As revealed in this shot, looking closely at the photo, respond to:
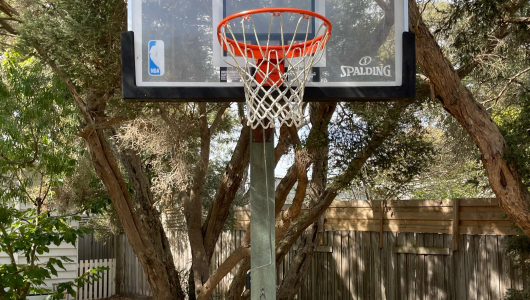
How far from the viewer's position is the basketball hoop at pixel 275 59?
14.4ft

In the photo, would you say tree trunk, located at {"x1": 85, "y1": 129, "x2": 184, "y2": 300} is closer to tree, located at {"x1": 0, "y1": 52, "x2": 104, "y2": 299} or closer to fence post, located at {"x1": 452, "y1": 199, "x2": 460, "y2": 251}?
tree, located at {"x1": 0, "y1": 52, "x2": 104, "y2": 299}

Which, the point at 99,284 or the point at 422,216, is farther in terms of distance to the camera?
the point at 99,284

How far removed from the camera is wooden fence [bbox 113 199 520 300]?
6.97 meters

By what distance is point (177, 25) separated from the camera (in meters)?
4.98

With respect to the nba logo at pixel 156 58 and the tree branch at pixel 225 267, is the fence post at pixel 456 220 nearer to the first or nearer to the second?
the tree branch at pixel 225 267

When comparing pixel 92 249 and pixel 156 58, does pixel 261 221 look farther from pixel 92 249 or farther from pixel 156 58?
pixel 92 249

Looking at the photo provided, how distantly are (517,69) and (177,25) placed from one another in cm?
641

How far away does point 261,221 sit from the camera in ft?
18.6

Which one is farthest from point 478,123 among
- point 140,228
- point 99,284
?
point 99,284

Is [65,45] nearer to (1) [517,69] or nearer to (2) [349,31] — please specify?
(2) [349,31]

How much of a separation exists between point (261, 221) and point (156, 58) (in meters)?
1.92

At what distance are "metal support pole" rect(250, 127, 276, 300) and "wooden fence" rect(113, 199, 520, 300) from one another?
2.86m

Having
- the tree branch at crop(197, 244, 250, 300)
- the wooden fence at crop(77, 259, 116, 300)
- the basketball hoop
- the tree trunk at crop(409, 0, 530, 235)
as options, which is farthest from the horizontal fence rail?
the wooden fence at crop(77, 259, 116, 300)

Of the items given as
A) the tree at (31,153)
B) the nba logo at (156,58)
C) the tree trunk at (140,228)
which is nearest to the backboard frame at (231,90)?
the nba logo at (156,58)
